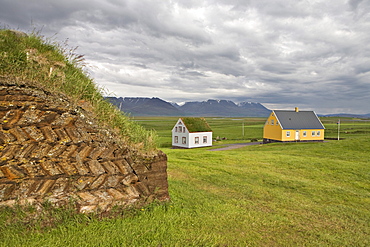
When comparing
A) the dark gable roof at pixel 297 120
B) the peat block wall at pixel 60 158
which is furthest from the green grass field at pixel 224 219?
the dark gable roof at pixel 297 120

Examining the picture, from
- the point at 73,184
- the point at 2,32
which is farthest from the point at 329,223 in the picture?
the point at 2,32

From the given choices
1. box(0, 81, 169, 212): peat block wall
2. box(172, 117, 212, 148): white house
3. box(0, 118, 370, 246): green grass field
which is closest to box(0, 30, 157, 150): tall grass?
box(0, 81, 169, 212): peat block wall

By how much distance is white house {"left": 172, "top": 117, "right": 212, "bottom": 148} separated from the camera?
46531 mm

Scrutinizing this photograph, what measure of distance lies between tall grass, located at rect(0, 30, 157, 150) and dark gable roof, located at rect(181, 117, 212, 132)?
128 feet

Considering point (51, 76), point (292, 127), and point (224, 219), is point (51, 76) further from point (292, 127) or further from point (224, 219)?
point (292, 127)

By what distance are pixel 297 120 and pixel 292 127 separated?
Result: 2999 millimetres

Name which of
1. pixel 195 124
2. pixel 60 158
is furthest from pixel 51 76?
pixel 195 124

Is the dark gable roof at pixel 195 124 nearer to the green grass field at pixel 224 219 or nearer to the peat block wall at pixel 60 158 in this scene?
the green grass field at pixel 224 219

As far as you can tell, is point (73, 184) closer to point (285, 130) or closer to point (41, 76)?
point (41, 76)

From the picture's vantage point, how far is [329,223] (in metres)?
7.18

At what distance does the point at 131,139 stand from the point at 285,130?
4441cm

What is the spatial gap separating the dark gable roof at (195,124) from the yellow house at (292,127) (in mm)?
13156

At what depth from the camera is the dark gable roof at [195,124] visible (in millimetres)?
47500

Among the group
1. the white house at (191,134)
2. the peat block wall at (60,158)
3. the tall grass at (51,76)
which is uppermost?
the tall grass at (51,76)
